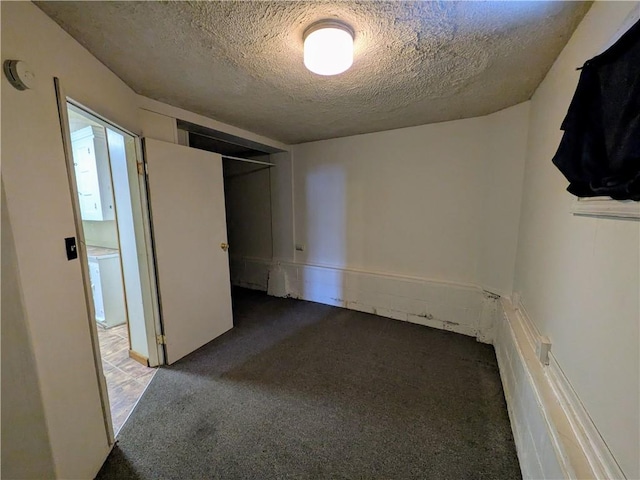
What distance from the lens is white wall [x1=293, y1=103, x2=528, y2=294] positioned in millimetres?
2510

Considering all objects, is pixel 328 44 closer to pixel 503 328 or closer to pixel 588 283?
pixel 588 283

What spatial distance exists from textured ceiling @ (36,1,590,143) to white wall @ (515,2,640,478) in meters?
0.22

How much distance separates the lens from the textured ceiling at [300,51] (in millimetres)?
1165

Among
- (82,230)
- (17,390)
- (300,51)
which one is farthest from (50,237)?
(300,51)

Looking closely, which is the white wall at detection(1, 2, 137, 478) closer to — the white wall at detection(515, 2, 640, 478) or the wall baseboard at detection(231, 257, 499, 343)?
the white wall at detection(515, 2, 640, 478)

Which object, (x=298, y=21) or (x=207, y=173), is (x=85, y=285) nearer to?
(x=207, y=173)

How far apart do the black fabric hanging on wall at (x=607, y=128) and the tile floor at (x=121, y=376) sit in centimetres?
279

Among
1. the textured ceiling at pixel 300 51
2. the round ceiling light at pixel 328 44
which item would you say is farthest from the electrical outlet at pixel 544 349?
the round ceiling light at pixel 328 44

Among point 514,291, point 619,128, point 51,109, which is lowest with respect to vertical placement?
point 514,291

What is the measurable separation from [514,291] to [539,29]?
196 cm

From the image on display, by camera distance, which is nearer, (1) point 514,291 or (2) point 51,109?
(2) point 51,109

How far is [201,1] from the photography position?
1.10 m

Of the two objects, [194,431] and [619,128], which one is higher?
[619,128]

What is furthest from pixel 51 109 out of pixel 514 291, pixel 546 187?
pixel 514 291
